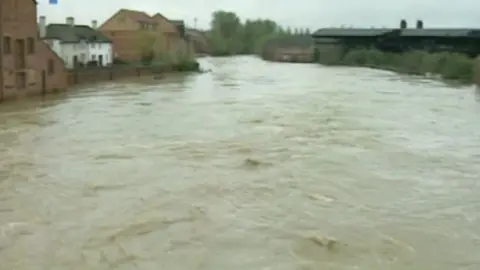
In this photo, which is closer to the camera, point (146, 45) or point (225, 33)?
point (146, 45)

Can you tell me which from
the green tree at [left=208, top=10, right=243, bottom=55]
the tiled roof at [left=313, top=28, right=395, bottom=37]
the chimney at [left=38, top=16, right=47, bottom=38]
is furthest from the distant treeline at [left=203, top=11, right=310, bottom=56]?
the chimney at [left=38, top=16, right=47, bottom=38]

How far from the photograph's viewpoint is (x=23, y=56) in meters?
30.3

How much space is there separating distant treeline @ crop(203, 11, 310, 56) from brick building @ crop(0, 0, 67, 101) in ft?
197

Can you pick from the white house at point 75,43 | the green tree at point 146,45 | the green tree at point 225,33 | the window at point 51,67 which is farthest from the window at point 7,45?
the green tree at point 225,33

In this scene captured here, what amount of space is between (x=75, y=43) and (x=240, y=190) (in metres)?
36.8

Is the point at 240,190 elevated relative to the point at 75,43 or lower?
lower

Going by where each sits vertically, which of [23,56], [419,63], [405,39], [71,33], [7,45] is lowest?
[419,63]

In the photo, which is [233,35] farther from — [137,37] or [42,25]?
[42,25]

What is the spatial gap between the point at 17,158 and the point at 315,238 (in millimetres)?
8276

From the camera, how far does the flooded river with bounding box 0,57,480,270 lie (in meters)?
8.69

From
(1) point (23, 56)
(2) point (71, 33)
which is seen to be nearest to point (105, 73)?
(2) point (71, 33)

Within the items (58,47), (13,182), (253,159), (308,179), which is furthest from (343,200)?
(58,47)

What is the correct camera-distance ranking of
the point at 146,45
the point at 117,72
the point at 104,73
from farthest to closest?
the point at 146,45 < the point at 117,72 < the point at 104,73

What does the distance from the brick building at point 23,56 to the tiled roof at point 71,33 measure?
1230 cm
